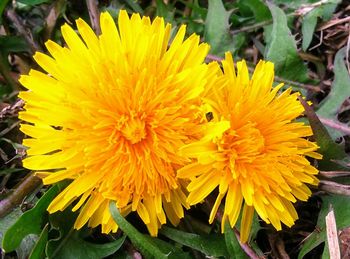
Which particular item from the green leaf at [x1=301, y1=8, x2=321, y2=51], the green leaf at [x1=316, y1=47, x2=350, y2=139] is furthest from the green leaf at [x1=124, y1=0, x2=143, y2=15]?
the green leaf at [x1=316, y1=47, x2=350, y2=139]

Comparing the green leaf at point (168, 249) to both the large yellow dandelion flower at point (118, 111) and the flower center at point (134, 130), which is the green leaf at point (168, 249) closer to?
the large yellow dandelion flower at point (118, 111)

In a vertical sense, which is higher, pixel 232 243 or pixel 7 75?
pixel 7 75

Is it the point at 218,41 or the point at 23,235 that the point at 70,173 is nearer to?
the point at 23,235

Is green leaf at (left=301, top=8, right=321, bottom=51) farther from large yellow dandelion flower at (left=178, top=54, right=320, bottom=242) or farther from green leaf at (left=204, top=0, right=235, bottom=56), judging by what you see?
large yellow dandelion flower at (left=178, top=54, right=320, bottom=242)

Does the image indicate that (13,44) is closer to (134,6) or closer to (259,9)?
(134,6)

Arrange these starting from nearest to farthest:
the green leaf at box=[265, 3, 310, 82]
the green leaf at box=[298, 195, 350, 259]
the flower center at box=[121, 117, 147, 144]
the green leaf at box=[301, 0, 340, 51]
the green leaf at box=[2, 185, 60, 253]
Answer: the flower center at box=[121, 117, 147, 144] → the green leaf at box=[2, 185, 60, 253] → the green leaf at box=[298, 195, 350, 259] → the green leaf at box=[265, 3, 310, 82] → the green leaf at box=[301, 0, 340, 51]

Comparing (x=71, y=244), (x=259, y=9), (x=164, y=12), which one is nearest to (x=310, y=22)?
(x=259, y=9)
